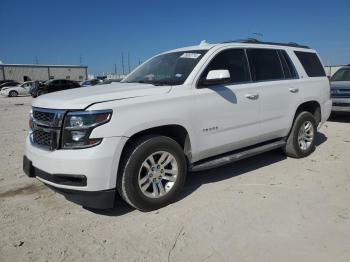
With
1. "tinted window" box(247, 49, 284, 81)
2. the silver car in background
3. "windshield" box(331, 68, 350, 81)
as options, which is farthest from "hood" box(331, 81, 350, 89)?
"tinted window" box(247, 49, 284, 81)

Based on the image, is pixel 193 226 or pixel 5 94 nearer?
pixel 193 226

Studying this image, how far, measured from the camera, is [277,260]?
3.04 meters

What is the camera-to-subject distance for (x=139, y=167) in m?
3.87

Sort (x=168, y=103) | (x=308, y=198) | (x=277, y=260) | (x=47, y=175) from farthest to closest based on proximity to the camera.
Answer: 1. (x=308, y=198)
2. (x=168, y=103)
3. (x=47, y=175)
4. (x=277, y=260)

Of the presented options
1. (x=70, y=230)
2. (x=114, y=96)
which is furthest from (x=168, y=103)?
(x=70, y=230)

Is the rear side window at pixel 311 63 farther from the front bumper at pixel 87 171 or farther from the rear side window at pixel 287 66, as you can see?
the front bumper at pixel 87 171

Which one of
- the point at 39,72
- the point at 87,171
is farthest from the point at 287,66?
the point at 39,72

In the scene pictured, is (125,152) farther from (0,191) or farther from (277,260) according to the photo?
(0,191)

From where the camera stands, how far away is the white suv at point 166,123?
3.61 metres

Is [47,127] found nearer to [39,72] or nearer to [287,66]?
[287,66]

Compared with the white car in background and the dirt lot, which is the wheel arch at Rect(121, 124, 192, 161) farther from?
the white car in background

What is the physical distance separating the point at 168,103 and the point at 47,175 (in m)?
1.55

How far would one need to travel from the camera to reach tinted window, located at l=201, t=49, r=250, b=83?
4820 mm

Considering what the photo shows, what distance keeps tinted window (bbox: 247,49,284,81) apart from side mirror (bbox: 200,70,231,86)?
3.27 ft
